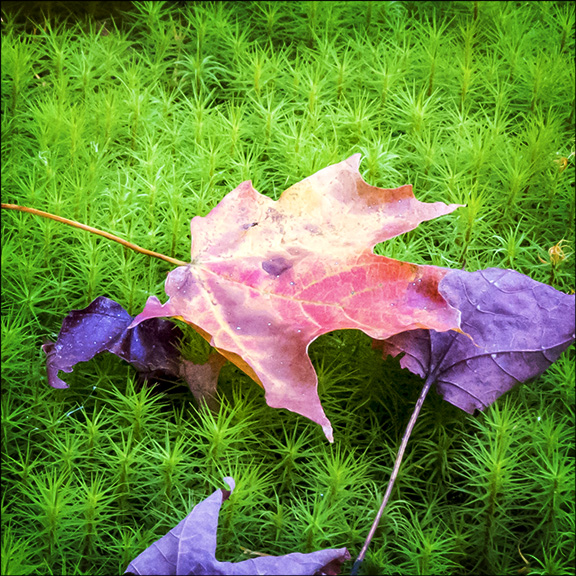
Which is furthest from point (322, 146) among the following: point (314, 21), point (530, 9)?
point (530, 9)

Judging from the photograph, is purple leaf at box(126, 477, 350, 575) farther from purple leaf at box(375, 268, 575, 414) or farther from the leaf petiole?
purple leaf at box(375, 268, 575, 414)

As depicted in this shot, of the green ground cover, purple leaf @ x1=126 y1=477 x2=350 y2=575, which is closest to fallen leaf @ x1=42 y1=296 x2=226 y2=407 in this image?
the green ground cover

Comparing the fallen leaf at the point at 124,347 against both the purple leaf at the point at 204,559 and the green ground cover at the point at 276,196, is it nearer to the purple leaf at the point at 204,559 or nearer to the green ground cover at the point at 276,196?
the green ground cover at the point at 276,196

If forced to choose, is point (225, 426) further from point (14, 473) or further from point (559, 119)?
point (559, 119)

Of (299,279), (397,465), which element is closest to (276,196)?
(299,279)

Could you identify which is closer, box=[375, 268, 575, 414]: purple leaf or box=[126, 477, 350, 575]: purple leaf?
box=[126, 477, 350, 575]: purple leaf
